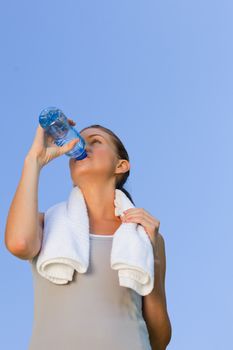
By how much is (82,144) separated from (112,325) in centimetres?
97

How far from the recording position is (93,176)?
296 centimetres

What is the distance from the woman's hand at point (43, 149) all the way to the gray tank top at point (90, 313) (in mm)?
468

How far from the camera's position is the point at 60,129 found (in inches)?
123

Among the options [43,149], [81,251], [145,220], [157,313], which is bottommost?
[157,313]

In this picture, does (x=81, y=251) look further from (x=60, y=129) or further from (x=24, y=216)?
(x=60, y=129)

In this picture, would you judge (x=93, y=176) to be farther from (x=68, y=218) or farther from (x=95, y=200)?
(x=68, y=218)

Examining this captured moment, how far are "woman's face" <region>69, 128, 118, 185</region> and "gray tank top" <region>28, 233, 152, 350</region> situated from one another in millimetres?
421

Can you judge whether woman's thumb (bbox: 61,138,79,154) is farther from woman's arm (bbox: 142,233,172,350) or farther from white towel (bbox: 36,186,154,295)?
woman's arm (bbox: 142,233,172,350)

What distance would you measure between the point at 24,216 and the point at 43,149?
0.39 metres

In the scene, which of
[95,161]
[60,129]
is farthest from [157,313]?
[60,129]

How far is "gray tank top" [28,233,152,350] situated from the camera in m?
2.42

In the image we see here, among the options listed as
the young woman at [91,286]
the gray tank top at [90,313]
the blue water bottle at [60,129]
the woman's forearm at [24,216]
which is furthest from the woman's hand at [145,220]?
the woman's forearm at [24,216]

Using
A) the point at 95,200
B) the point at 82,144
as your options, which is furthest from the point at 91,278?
the point at 82,144

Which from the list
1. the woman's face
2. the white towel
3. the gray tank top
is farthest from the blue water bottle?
the gray tank top
